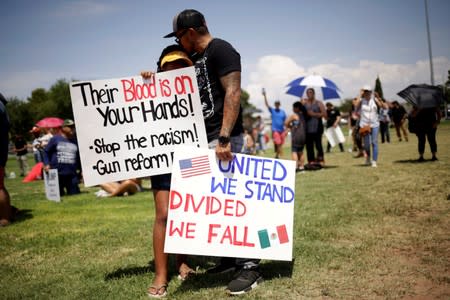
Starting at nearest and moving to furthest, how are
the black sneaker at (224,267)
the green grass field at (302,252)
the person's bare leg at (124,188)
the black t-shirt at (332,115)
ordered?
the green grass field at (302,252) → the black sneaker at (224,267) → the person's bare leg at (124,188) → the black t-shirt at (332,115)

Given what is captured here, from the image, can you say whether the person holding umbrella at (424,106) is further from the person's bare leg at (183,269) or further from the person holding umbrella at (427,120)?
the person's bare leg at (183,269)

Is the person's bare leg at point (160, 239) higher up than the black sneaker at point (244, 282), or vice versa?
the person's bare leg at point (160, 239)

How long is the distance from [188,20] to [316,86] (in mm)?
9802

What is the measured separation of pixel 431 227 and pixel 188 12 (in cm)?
377

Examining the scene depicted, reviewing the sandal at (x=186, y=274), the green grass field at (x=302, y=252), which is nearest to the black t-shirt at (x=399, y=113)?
the green grass field at (x=302, y=252)

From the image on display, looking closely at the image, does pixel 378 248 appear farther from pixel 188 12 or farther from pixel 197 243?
pixel 188 12

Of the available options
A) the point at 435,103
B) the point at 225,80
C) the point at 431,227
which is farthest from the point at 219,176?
the point at 435,103

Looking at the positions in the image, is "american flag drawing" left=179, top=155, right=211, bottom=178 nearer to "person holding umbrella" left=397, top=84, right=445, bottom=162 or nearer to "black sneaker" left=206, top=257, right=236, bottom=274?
"black sneaker" left=206, top=257, right=236, bottom=274

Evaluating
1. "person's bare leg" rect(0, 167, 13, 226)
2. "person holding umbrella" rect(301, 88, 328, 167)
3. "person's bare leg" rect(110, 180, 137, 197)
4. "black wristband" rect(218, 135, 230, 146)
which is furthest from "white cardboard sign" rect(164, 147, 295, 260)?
"person holding umbrella" rect(301, 88, 328, 167)

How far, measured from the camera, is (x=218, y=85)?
11.1 ft

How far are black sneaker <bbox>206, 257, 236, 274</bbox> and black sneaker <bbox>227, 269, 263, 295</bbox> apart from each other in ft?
1.51

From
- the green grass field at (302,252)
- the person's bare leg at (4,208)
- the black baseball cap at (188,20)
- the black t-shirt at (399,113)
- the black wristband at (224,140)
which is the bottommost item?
the green grass field at (302,252)

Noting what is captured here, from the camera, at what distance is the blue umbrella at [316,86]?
41.1 ft

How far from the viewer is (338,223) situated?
5.07m
